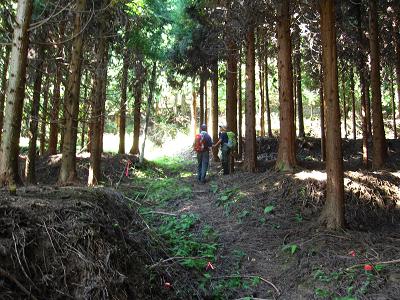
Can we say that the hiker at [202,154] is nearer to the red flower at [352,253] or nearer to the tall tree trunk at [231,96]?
the tall tree trunk at [231,96]

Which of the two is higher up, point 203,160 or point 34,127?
point 34,127

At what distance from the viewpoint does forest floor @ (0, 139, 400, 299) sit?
155 inches

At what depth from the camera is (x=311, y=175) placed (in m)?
9.23

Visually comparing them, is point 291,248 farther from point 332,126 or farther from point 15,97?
point 15,97

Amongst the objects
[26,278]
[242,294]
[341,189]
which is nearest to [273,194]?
[341,189]

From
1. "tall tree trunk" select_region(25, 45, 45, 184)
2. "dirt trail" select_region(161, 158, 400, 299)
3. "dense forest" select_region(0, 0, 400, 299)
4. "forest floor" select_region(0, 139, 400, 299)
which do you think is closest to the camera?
"forest floor" select_region(0, 139, 400, 299)

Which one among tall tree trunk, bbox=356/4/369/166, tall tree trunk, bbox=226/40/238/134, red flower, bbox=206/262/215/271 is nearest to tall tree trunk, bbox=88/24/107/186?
tall tree trunk, bbox=226/40/238/134

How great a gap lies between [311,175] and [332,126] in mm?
2460

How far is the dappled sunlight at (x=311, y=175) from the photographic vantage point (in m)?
8.92

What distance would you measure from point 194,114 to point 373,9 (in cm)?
1677

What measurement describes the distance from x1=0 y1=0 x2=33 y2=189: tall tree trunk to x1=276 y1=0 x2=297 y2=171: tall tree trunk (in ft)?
22.3

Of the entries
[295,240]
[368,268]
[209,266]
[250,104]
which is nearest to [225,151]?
[250,104]

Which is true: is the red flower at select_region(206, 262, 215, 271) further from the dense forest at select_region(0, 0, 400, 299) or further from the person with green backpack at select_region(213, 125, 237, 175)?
the person with green backpack at select_region(213, 125, 237, 175)

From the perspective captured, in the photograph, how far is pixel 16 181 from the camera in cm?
644
